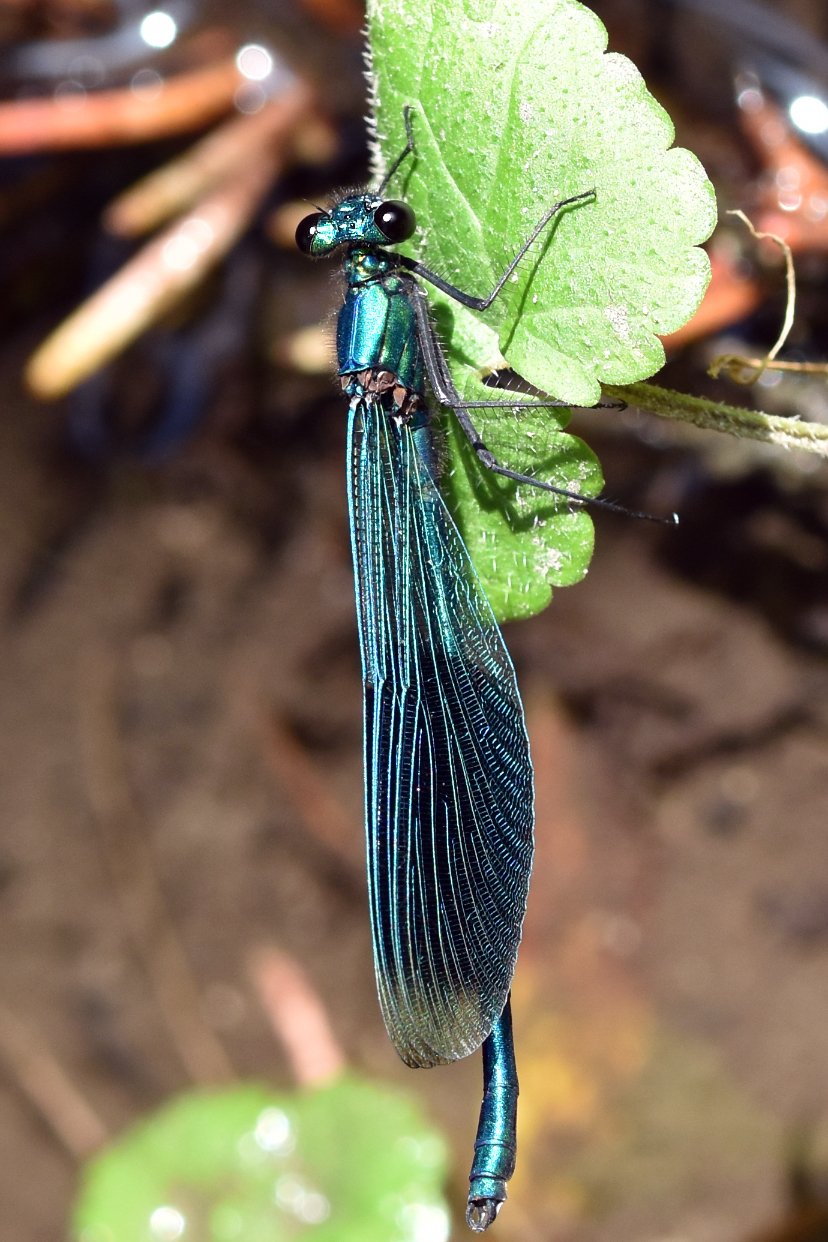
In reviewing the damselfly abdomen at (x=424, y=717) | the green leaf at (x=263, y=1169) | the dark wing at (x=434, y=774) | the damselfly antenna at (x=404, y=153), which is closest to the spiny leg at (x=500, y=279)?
the damselfly abdomen at (x=424, y=717)

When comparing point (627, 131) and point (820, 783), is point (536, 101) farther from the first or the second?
point (820, 783)

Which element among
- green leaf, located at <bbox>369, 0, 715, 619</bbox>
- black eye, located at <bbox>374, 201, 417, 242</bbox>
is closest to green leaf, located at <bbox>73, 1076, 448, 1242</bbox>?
green leaf, located at <bbox>369, 0, 715, 619</bbox>

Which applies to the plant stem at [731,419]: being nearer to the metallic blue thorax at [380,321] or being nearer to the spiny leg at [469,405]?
the spiny leg at [469,405]

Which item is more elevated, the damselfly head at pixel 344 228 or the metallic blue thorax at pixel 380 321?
the damselfly head at pixel 344 228

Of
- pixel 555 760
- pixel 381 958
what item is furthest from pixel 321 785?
pixel 381 958

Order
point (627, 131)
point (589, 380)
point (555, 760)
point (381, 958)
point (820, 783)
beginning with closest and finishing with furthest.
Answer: point (627, 131) < point (589, 380) < point (381, 958) < point (820, 783) < point (555, 760)

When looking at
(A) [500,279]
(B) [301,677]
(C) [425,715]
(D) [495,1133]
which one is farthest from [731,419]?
(B) [301,677]

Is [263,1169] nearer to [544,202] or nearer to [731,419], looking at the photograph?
[731,419]
